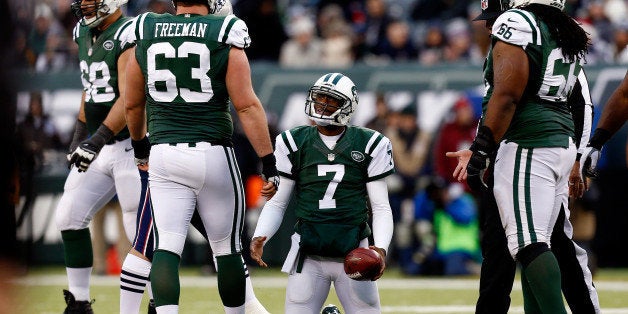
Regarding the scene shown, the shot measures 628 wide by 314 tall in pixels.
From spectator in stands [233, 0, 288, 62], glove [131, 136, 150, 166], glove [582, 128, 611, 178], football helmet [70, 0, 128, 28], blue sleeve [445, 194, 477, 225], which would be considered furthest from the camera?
spectator in stands [233, 0, 288, 62]

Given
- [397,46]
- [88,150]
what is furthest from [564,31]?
[397,46]

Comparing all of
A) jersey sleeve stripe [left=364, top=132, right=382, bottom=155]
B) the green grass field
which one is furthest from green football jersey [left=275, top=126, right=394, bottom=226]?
the green grass field

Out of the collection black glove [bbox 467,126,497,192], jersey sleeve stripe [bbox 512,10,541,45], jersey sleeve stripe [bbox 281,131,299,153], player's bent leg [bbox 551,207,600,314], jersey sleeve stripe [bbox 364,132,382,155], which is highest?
jersey sleeve stripe [bbox 512,10,541,45]

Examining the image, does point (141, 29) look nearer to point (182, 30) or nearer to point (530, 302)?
point (182, 30)

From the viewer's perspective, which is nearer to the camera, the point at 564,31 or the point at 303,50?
the point at 564,31

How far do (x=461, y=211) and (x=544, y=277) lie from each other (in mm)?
6011

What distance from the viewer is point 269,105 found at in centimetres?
1241

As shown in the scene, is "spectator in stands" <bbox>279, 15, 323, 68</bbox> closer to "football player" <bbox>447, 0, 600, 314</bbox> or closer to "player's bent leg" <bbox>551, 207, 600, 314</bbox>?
"football player" <bbox>447, 0, 600, 314</bbox>

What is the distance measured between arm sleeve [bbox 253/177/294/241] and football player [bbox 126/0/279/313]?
0.14m

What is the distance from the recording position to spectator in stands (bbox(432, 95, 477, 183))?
37.6ft

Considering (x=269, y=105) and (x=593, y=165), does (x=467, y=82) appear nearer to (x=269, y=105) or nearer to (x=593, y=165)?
(x=269, y=105)

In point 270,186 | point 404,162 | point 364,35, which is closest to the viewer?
point 270,186

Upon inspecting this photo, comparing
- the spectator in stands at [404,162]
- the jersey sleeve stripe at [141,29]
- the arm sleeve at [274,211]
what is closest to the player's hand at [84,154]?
the jersey sleeve stripe at [141,29]

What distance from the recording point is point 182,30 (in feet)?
18.7
